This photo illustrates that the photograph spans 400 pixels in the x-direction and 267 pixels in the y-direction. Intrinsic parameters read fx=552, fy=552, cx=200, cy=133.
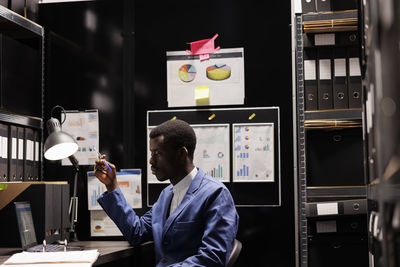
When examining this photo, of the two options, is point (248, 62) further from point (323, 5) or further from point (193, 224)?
point (193, 224)

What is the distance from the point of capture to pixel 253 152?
10.7 feet

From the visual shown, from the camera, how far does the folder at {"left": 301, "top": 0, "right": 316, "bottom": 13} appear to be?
10.1 ft

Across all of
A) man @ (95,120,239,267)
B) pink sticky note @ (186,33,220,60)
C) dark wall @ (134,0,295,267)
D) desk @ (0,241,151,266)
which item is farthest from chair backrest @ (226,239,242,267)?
pink sticky note @ (186,33,220,60)

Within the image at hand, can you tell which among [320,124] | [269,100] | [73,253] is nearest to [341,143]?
[320,124]

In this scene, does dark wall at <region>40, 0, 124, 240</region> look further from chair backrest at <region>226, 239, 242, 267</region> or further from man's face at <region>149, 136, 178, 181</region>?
chair backrest at <region>226, 239, 242, 267</region>

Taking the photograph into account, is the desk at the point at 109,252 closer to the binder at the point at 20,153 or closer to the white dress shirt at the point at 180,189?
the white dress shirt at the point at 180,189

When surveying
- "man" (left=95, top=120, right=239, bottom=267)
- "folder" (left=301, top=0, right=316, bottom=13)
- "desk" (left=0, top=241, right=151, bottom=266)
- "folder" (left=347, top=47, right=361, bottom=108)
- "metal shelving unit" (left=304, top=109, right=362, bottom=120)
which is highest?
"folder" (left=301, top=0, right=316, bottom=13)

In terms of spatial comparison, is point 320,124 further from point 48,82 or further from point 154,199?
point 48,82

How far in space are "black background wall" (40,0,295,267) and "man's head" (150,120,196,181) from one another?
81 centimetres

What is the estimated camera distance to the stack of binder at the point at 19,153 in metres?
2.87

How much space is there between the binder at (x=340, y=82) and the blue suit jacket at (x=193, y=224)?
0.94m

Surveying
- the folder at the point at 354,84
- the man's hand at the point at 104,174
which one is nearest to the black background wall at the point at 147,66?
the folder at the point at 354,84

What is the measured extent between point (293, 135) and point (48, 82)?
1.59m

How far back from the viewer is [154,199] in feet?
11.0
